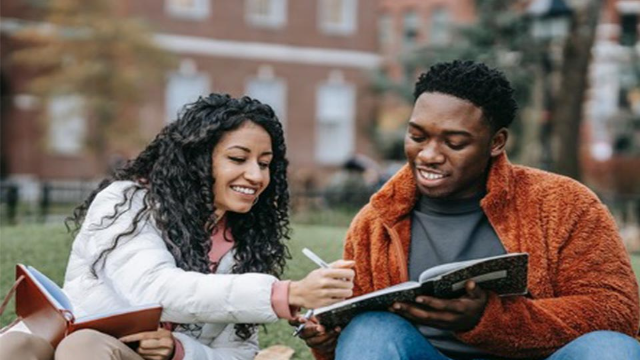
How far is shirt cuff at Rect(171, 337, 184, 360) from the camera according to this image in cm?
334

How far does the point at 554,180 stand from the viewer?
3.55m

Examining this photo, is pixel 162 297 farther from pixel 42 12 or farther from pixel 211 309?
pixel 42 12

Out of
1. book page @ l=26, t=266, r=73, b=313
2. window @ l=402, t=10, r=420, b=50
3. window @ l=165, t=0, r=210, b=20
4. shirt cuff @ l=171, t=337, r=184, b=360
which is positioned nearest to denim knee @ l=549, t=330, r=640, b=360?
shirt cuff @ l=171, t=337, r=184, b=360

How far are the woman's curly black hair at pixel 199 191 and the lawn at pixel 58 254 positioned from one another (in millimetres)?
1143

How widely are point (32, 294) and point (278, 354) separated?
159 cm

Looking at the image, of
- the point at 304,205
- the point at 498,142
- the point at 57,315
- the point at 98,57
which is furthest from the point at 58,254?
the point at 98,57

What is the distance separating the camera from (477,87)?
353cm

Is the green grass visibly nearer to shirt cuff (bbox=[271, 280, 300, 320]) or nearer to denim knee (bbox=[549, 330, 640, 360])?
shirt cuff (bbox=[271, 280, 300, 320])

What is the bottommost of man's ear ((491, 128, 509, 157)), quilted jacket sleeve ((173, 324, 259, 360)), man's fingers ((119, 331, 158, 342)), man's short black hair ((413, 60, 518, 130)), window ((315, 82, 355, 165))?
window ((315, 82, 355, 165))

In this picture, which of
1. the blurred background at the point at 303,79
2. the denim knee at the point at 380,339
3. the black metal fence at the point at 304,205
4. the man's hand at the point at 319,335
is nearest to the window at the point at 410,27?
the blurred background at the point at 303,79

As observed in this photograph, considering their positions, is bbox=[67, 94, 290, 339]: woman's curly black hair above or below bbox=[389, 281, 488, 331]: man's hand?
above

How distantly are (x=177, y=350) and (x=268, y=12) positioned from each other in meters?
26.0

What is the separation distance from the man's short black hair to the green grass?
1620mm

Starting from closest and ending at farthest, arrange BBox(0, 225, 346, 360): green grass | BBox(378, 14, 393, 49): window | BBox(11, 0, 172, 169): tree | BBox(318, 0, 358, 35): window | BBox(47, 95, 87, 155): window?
BBox(0, 225, 346, 360): green grass
BBox(11, 0, 172, 169): tree
BBox(47, 95, 87, 155): window
BBox(318, 0, 358, 35): window
BBox(378, 14, 393, 49): window
